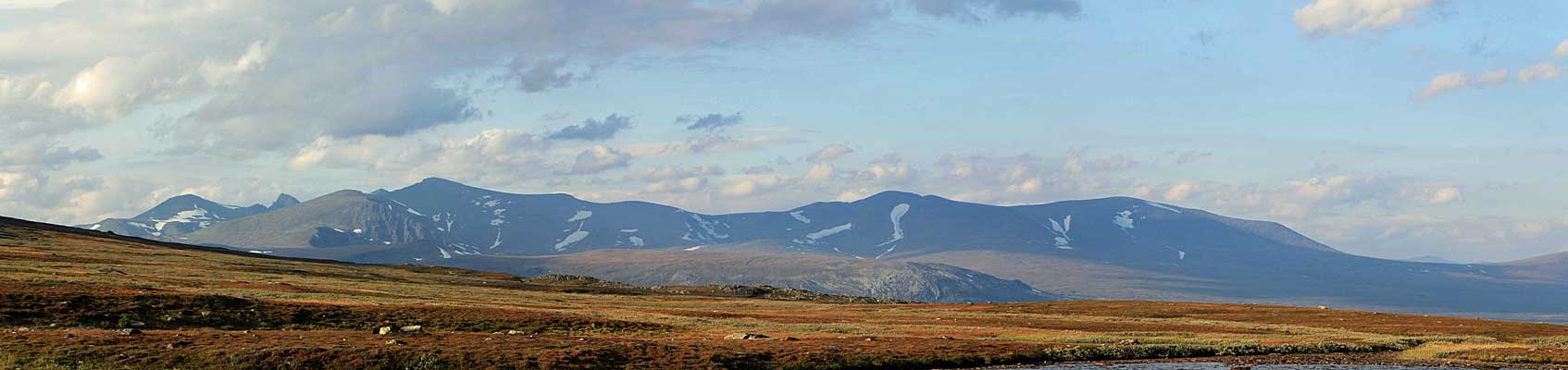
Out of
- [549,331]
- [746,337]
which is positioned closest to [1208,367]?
[746,337]

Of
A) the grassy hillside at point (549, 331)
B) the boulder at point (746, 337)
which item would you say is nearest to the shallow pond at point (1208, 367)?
the grassy hillside at point (549, 331)

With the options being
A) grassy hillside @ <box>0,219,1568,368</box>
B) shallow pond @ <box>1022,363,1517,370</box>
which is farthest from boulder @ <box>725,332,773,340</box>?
shallow pond @ <box>1022,363,1517,370</box>

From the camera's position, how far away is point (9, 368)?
3944cm

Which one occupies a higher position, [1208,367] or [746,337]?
[746,337]

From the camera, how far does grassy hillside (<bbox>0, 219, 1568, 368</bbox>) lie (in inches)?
1786

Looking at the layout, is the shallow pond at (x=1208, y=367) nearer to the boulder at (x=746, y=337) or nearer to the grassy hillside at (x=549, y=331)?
the grassy hillside at (x=549, y=331)

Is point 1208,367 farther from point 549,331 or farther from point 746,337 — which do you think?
point 549,331

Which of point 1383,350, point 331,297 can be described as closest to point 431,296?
point 331,297

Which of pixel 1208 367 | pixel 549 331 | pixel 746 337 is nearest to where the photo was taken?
pixel 1208 367

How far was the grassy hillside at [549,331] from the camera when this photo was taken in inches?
1786

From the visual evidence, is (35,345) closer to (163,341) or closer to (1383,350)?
(163,341)

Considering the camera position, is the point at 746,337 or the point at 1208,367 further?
the point at 746,337

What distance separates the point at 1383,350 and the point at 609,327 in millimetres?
42973

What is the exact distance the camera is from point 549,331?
6450 cm
